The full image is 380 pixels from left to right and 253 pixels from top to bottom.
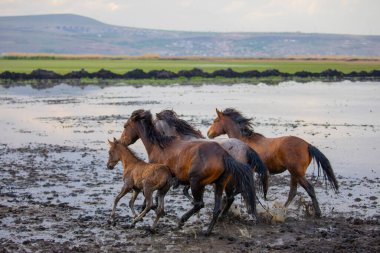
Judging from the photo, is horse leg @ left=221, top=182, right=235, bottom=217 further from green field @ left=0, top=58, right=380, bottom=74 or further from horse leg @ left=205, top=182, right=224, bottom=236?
green field @ left=0, top=58, right=380, bottom=74

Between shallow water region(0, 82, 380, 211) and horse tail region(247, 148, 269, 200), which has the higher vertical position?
horse tail region(247, 148, 269, 200)

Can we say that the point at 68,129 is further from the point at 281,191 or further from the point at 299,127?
the point at 281,191

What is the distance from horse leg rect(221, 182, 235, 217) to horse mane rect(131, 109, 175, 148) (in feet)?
4.04

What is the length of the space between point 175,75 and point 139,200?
49.0 meters

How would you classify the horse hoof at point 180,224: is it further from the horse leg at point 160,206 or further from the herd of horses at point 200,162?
the horse leg at point 160,206

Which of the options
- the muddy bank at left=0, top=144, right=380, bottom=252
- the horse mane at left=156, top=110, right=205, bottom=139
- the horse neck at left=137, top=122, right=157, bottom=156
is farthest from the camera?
the horse mane at left=156, top=110, right=205, bottom=139

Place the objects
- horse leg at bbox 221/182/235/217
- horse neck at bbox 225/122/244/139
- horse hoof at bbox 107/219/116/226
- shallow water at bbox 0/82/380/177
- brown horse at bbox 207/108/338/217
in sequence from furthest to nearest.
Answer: shallow water at bbox 0/82/380/177, horse neck at bbox 225/122/244/139, brown horse at bbox 207/108/338/217, horse leg at bbox 221/182/235/217, horse hoof at bbox 107/219/116/226

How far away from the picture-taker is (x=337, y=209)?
11.4 meters

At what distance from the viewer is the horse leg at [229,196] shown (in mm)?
10297

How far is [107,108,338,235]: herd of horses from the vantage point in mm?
9641

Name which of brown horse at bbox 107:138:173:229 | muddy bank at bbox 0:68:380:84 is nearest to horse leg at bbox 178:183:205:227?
brown horse at bbox 107:138:173:229

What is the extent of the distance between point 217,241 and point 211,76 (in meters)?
53.0

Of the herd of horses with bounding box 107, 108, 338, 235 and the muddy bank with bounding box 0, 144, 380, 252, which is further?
the herd of horses with bounding box 107, 108, 338, 235

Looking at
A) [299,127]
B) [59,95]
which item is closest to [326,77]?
[59,95]
